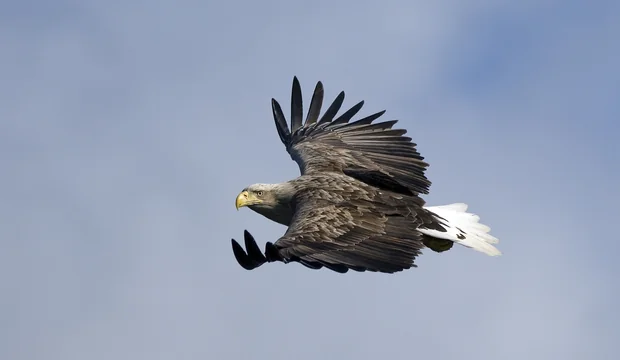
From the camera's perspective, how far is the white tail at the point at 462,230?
16172mm

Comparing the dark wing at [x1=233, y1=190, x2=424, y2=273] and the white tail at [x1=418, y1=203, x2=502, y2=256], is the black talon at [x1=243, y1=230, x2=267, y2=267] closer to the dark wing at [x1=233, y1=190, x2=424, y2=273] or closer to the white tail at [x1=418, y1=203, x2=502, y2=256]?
the dark wing at [x1=233, y1=190, x2=424, y2=273]

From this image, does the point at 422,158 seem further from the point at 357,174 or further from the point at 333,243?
the point at 333,243

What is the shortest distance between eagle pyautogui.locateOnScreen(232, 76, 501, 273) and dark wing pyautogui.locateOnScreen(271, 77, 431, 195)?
0.01 meters

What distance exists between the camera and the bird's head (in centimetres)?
1683

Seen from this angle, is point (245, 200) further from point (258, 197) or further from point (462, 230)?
point (462, 230)

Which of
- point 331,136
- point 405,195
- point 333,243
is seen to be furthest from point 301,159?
point 333,243

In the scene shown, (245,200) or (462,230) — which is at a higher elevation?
(245,200)

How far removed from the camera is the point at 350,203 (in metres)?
15.6

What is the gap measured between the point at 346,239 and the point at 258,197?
2.84 metres

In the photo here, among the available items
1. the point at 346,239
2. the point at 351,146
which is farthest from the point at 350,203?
the point at 351,146

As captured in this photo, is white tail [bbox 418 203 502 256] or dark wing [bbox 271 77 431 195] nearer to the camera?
white tail [bbox 418 203 502 256]

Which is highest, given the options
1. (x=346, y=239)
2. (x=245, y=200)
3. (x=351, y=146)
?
(x=351, y=146)

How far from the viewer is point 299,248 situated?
1393cm

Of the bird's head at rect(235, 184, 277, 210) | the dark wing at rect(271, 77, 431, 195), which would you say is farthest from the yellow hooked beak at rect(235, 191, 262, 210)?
the dark wing at rect(271, 77, 431, 195)
